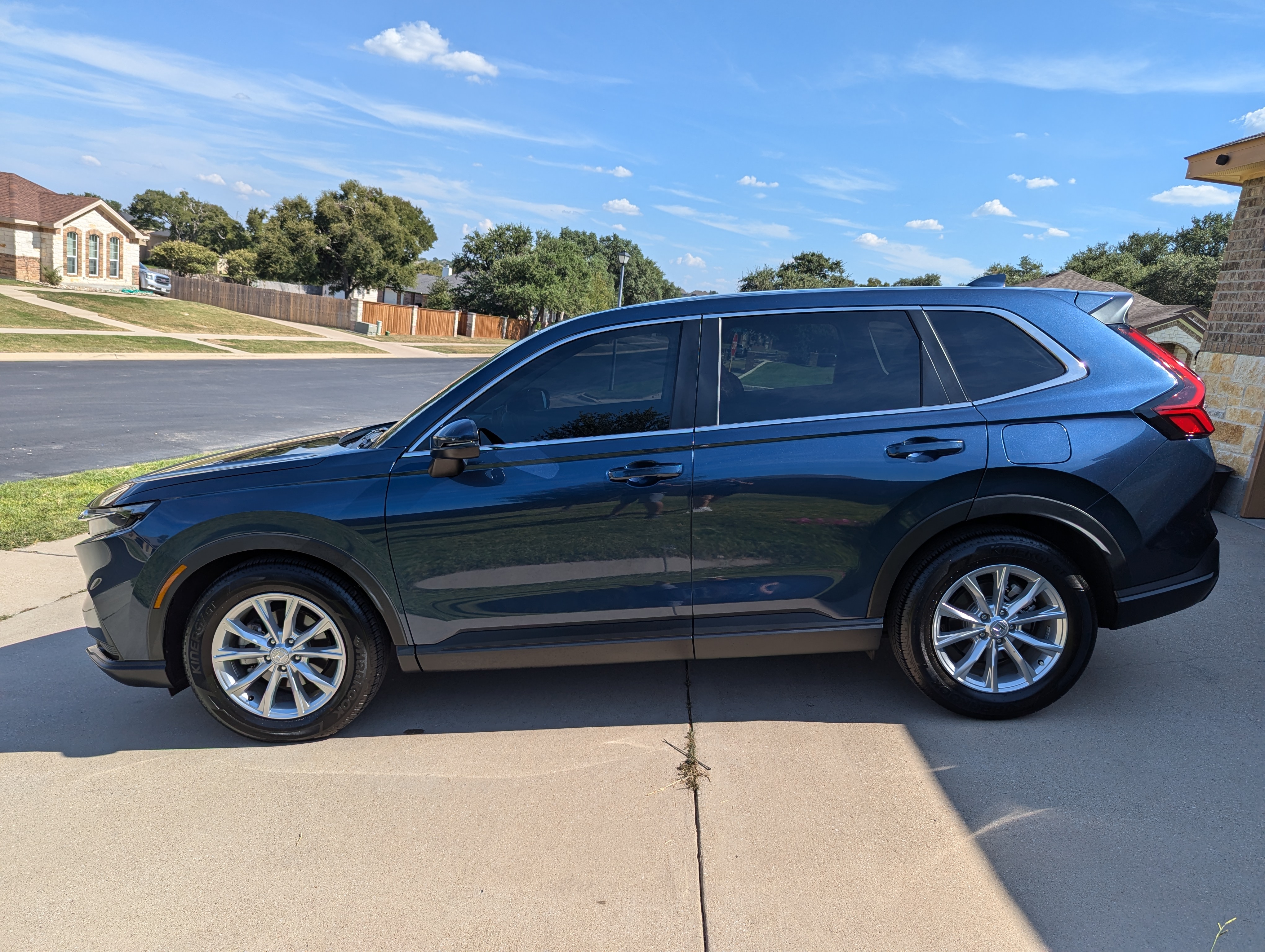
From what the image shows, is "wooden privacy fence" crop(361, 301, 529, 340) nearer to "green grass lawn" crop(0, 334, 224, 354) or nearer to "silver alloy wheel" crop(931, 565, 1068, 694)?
"green grass lawn" crop(0, 334, 224, 354)

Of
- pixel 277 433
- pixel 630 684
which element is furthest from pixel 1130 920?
pixel 277 433

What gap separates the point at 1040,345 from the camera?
11.9 feet

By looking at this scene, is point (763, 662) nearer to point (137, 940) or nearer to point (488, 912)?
point (488, 912)

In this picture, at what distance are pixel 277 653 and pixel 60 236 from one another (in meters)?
53.4

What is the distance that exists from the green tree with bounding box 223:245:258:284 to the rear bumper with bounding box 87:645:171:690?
64.6 meters

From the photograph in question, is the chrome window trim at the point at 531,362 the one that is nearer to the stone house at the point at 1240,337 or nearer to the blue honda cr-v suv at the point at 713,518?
the blue honda cr-v suv at the point at 713,518

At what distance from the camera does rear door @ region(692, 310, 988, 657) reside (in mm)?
3477

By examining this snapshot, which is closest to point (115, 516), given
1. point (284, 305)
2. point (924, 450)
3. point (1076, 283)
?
point (924, 450)

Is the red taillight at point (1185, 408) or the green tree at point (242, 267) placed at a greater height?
the green tree at point (242, 267)

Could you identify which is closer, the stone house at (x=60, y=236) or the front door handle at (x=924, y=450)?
the front door handle at (x=924, y=450)

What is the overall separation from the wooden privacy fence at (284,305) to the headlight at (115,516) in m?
48.7

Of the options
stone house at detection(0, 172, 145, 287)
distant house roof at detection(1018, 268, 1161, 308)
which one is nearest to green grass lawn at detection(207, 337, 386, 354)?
stone house at detection(0, 172, 145, 287)

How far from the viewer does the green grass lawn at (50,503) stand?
256 inches

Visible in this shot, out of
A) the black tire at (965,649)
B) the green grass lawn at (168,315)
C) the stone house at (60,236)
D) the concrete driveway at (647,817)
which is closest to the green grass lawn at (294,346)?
the green grass lawn at (168,315)
